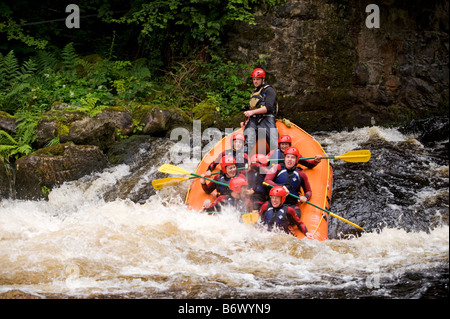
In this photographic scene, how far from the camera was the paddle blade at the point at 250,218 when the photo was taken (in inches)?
192

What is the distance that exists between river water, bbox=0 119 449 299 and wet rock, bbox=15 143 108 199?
0.50 ft

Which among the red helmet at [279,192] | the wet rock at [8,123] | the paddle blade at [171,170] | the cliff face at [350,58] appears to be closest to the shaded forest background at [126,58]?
the wet rock at [8,123]

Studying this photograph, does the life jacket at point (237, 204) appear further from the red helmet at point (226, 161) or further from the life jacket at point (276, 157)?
the life jacket at point (276, 157)

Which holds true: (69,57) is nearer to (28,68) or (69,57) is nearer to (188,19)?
(28,68)

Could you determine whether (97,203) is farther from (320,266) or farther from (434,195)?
(434,195)

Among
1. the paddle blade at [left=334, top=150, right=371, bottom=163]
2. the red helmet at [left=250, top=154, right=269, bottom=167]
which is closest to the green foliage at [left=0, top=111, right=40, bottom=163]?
the red helmet at [left=250, top=154, right=269, bottom=167]

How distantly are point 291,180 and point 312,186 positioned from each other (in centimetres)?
32

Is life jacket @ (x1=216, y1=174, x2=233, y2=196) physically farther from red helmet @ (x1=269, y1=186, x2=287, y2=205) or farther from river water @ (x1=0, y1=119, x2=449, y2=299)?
red helmet @ (x1=269, y1=186, x2=287, y2=205)

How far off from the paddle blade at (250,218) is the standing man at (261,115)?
141cm

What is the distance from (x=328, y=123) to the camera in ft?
28.5

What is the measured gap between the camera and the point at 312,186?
553cm

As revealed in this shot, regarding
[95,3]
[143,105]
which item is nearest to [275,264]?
[143,105]

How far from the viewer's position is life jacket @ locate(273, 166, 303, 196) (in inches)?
211
